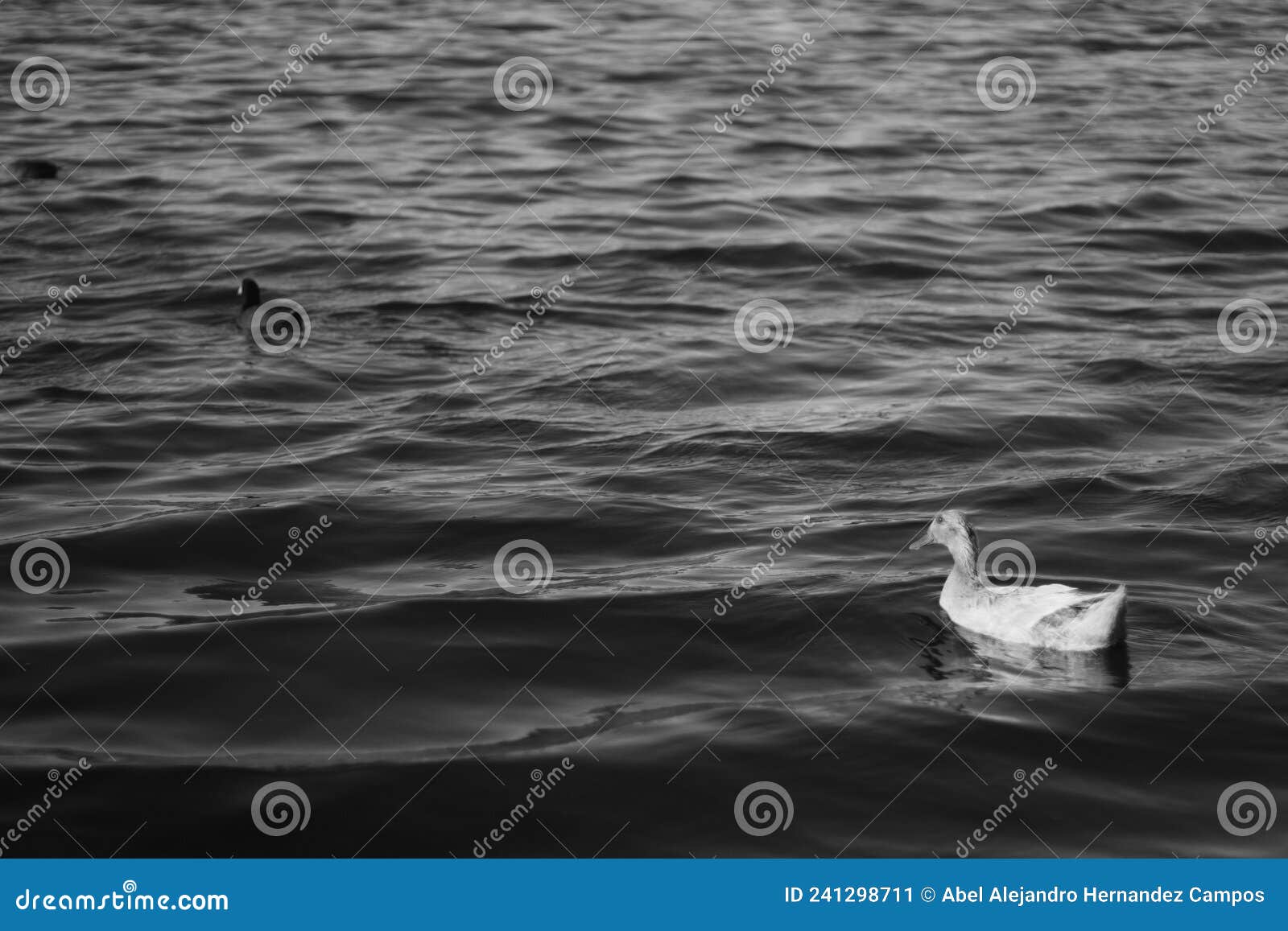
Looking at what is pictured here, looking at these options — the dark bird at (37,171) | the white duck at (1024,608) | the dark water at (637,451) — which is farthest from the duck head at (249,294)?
the white duck at (1024,608)

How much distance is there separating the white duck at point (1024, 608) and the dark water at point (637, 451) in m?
0.19

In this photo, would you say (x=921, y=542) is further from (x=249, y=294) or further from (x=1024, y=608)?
(x=249, y=294)

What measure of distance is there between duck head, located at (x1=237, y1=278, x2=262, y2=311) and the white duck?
31.2 feet

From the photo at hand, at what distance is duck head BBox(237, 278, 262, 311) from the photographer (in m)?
17.4

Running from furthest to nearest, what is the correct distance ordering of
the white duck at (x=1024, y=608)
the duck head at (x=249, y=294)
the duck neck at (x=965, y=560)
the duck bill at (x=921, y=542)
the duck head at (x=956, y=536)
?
the duck head at (x=249, y=294), the duck bill at (x=921, y=542), the duck head at (x=956, y=536), the duck neck at (x=965, y=560), the white duck at (x=1024, y=608)

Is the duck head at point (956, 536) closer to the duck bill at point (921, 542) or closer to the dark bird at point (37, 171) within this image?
the duck bill at point (921, 542)

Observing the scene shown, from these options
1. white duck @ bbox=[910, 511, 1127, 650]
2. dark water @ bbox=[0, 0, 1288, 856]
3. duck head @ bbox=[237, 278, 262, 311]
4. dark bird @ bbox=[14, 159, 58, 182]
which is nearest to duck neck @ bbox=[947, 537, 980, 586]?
white duck @ bbox=[910, 511, 1127, 650]

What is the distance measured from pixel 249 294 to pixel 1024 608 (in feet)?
34.7

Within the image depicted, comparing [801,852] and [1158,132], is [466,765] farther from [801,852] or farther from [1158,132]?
[1158,132]

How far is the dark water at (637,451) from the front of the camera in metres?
8.53

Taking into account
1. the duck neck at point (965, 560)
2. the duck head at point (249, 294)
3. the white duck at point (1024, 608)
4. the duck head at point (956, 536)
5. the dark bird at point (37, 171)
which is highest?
the dark bird at point (37, 171)

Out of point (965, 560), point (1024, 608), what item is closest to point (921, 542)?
point (965, 560)

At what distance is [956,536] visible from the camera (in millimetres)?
10617

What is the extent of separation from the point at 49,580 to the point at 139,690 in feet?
6.44
